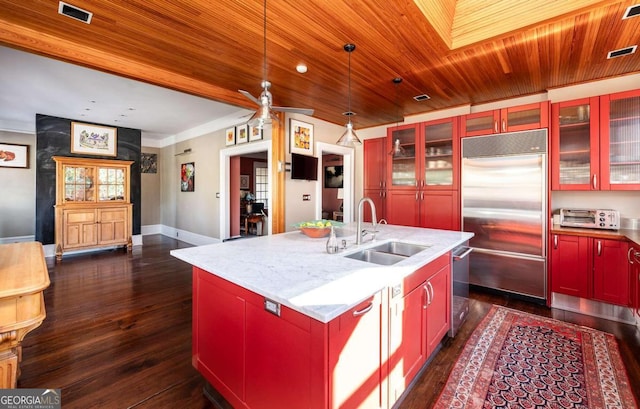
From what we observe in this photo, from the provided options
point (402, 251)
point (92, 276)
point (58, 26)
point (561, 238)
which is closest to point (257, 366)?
point (402, 251)

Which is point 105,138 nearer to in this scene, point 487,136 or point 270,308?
point 270,308

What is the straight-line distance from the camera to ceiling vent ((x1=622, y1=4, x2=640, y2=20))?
1904 mm

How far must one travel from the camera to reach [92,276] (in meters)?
4.07

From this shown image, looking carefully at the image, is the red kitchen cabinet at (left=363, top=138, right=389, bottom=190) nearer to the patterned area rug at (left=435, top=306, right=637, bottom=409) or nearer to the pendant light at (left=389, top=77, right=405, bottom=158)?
the pendant light at (left=389, top=77, right=405, bottom=158)

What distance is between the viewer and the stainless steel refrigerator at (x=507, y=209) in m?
3.10

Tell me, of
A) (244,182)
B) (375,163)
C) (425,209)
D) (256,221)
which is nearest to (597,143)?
(425,209)

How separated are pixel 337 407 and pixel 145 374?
62.6 inches

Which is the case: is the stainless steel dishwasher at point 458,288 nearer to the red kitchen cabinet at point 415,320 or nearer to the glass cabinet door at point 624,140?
the red kitchen cabinet at point 415,320

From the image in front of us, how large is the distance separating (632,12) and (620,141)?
1386 mm

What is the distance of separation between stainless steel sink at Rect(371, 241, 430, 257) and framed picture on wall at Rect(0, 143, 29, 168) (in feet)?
26.2

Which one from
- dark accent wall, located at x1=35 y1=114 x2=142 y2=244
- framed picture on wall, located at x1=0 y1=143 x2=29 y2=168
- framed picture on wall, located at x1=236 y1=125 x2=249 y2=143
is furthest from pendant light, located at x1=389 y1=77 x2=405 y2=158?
framed picture on wall, located at x1=0 y1=143 x2=29 y2=168

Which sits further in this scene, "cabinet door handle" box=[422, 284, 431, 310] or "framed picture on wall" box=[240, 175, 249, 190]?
"framed picture on wall" box=[240, 175, 249, 190]

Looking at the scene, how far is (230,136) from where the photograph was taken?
524cm

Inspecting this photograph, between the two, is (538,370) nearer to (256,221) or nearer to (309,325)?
(309,325)
